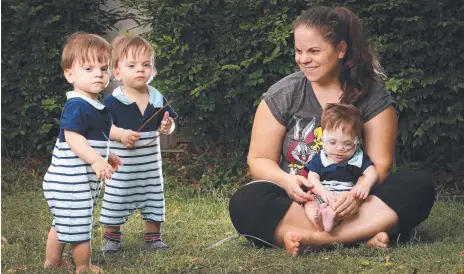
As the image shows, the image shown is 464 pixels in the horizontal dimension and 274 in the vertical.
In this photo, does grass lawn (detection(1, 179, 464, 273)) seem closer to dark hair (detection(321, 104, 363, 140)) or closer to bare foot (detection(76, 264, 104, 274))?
bare foot (detection(76, 264, 104, 274))

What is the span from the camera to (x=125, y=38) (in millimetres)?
4793

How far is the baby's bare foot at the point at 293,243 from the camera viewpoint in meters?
4.51

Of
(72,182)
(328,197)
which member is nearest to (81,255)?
(72,182)

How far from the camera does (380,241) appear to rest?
183 inches

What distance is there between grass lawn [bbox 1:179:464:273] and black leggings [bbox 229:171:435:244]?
0.12m

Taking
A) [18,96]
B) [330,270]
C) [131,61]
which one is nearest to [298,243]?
[330,270]

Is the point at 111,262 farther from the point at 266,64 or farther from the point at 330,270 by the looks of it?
the point at 266,64

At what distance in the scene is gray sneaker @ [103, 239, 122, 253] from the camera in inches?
189

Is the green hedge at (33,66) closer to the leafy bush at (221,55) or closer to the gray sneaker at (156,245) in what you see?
the leafy bush at (221,55)

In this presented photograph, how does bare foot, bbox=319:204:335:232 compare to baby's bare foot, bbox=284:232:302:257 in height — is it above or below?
above

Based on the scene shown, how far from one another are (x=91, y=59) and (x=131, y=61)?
60 cm

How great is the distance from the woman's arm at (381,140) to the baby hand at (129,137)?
1.20m

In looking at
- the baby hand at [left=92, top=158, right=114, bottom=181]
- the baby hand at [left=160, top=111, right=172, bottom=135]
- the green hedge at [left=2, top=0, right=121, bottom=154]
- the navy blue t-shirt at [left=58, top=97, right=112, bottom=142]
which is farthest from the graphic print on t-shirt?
the green hedge at [left=2, top=0, right=121, bottom=154]

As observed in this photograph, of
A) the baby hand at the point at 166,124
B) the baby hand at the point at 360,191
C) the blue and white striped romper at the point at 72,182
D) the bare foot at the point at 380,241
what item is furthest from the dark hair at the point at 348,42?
the blue and white striped romper at the point at 72,182
